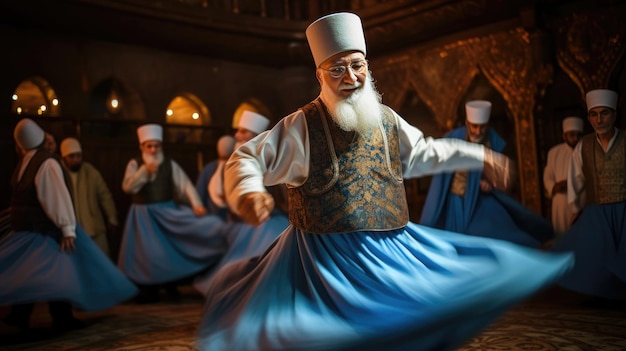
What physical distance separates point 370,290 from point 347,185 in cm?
46

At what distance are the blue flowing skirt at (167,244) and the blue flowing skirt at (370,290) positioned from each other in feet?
12.2

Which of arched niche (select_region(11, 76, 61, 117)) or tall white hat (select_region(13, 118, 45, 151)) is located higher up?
arched niche (select_region(11, 76, 61, 117))

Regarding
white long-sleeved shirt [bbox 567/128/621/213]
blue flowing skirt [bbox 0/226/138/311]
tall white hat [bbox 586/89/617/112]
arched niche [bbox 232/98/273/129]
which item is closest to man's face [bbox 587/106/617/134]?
tall white hat [bbox 586/89/617/112]

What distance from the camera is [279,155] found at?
8.15 feet

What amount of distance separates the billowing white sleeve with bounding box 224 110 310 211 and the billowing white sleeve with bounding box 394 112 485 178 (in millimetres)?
477

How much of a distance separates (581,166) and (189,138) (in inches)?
195

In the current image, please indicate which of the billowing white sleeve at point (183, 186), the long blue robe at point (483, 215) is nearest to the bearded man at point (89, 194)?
the billowing white sleeve at point (183, 186)

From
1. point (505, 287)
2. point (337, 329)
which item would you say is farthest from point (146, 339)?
point (505, 287)

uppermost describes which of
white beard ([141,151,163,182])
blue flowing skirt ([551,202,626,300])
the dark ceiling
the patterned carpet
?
the dark ceiling

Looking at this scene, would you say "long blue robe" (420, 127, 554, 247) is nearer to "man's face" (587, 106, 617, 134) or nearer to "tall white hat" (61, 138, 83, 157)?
"man's face" (587, 106, 617, 134)

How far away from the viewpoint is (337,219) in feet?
7.96

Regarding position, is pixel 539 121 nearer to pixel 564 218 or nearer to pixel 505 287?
pixel 564 218

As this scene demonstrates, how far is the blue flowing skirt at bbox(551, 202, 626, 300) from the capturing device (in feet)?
15.0

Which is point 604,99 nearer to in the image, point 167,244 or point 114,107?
point 167,244
